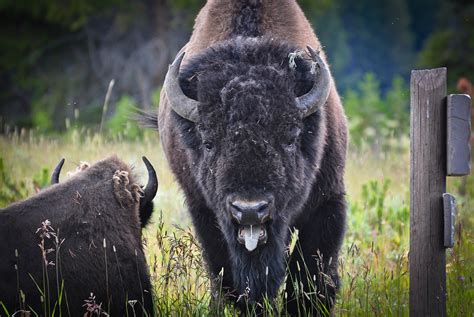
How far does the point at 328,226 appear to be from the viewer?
19.0 feet

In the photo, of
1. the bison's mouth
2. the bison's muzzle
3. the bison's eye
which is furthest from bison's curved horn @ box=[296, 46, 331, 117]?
the bison's mouth

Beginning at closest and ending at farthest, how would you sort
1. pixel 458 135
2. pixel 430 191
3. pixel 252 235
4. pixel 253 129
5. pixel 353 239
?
1. pixel 458 135
2. pixel 430 191
3. pixel 252 235
4. pixel 253 129
5. pixel 353 239

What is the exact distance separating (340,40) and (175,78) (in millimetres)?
26775

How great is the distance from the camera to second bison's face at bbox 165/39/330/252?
16.0 feet

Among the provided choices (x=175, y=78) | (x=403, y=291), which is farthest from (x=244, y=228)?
(x=403, y=291)

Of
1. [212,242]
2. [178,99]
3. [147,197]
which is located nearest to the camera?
[178,99]

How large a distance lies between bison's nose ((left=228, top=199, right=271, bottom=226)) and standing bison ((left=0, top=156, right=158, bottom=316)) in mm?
808

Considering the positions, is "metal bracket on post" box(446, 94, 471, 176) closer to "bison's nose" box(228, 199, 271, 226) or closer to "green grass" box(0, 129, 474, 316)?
"green grass" box(0, 129, 474, 316)

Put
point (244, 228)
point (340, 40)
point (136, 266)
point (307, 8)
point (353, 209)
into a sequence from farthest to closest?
point (340, 40)
point (307, 8)
point (353, 209)
point (136, 266)
point (244, 228)

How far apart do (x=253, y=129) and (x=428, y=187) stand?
3.75 feet

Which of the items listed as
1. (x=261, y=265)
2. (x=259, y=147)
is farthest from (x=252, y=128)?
(x=261, y=265)

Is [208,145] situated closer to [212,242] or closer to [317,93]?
[317,93]

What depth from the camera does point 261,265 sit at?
518cm

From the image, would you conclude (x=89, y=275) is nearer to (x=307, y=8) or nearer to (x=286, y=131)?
(x=286, y=131)
